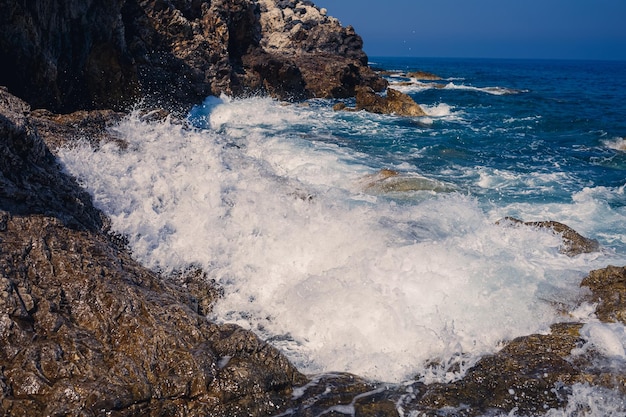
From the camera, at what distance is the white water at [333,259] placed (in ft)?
15.7

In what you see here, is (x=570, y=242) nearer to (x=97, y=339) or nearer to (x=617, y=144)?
(x=97, y=339)

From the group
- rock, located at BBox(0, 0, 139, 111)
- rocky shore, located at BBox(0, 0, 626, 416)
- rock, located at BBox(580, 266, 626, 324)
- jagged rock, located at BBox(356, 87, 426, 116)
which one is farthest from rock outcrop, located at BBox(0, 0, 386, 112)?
rock, located at BBox(580, 266, 626, 324)

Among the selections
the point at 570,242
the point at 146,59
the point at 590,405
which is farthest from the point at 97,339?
the point at 146,59

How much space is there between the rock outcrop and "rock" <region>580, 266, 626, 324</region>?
9.82m

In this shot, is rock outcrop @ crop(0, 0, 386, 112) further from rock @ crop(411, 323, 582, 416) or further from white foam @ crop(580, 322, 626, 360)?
white foam @ crop(580, 322, 626, 360)

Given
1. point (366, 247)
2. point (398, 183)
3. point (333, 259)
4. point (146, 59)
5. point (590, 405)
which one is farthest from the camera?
point (146, 59)

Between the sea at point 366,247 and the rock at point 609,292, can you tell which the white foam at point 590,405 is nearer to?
the sea at point 366,247

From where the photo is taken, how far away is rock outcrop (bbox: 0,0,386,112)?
9.74m

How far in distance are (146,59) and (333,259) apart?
12.4 m

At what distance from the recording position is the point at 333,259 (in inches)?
246

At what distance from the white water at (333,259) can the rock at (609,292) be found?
22 centimetres

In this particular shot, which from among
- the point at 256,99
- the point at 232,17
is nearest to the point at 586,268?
the point at 256,99

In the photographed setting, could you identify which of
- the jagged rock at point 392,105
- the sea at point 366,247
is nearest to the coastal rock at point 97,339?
the sea at point 366,247

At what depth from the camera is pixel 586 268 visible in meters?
6.59
